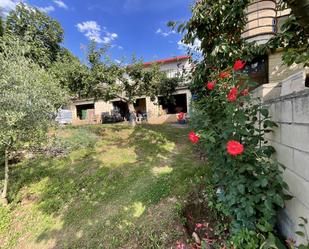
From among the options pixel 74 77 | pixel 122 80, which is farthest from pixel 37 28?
pixel 122 80

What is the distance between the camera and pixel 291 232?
185 centimetres

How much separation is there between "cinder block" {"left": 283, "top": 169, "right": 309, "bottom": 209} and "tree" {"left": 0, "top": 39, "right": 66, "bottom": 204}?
411cm

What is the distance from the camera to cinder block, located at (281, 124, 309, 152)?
145 centimetres

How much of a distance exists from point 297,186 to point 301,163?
0.79 feet

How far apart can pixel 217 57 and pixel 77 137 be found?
6.13 m

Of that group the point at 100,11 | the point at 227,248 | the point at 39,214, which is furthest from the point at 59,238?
the point at 100,11

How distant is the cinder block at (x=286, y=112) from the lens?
1.66 meters

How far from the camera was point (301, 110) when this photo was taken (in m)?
1.47

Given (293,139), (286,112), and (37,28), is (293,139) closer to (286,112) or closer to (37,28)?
(286,112)

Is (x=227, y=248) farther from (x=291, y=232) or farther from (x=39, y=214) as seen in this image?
(x=39, y=214)

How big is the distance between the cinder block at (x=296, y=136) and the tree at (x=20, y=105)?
403 cm

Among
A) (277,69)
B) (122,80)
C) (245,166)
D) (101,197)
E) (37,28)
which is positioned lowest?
(101,197)

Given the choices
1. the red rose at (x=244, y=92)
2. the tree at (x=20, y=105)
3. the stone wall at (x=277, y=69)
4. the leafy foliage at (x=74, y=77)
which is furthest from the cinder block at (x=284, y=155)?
→ the leafy foliage at (x=74, y=77)

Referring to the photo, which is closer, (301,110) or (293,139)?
(301,110)
